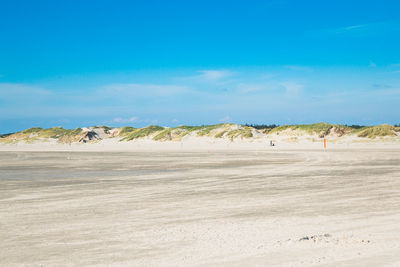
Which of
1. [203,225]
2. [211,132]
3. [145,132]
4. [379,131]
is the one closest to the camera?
[203,225]

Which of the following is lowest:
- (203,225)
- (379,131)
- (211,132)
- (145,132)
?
(203,225)

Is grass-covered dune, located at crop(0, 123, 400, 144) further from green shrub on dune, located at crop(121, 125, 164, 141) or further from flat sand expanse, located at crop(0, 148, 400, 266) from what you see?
flat sand expanse, located at crop(0, 148, 400, 266)

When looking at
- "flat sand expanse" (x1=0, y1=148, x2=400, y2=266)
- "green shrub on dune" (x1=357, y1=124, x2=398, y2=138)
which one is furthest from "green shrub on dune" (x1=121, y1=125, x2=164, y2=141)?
"flat sand expanse" (x1=0, y1=148, x2=400, y2=266)

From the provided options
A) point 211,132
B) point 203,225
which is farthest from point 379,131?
point 203,225

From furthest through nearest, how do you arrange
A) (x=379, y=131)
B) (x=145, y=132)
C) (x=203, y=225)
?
(x=145, y=132) < (x=379, y=131) < (x=203, y=225)

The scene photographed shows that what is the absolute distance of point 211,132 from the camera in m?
73.6

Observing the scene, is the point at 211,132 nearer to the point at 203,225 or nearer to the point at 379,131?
the point at 379,131

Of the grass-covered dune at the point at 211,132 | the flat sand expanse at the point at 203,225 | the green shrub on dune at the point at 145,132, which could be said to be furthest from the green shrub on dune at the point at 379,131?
the green shrub on dune at the point at 145,132

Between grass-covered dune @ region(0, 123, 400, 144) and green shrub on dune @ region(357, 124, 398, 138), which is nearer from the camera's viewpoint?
green shrub on dune @ region(357, 124, 398, 138)

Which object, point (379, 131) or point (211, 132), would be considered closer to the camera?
point (379, 131)

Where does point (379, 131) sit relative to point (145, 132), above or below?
below

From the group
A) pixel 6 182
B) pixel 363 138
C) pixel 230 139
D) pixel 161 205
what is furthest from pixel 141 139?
pixel 161 205

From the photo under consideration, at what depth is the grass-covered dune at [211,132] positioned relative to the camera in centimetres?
5634

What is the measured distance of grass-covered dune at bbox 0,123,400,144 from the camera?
185ft
